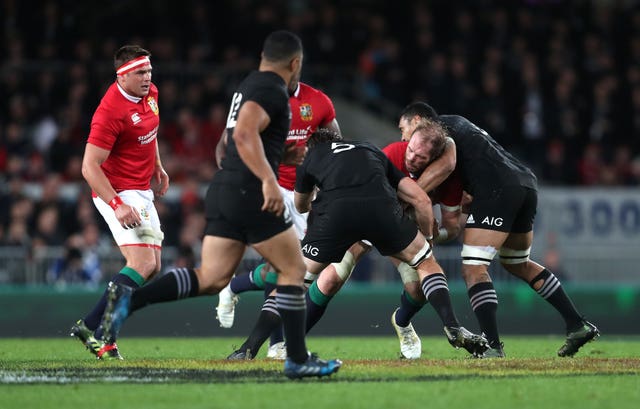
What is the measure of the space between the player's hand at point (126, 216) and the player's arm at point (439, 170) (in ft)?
7.84

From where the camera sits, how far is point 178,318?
52.0 feet

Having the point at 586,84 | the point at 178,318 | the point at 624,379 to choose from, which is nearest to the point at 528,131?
the point at 586,84

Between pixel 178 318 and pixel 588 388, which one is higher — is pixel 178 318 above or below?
below

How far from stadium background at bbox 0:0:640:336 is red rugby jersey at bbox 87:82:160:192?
18.7 feet

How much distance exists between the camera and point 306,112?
36.1 feet

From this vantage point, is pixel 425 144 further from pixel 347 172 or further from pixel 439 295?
pixel 439 295

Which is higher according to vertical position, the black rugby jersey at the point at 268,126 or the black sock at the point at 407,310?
the black rugby jersey at the point at 268,126

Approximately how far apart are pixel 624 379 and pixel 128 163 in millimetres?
4495

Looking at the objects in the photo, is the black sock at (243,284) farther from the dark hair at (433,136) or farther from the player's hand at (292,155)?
the dark hair at (433,136)

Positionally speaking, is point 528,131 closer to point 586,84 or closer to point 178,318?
point 586,84

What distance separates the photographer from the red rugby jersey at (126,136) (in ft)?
32.2

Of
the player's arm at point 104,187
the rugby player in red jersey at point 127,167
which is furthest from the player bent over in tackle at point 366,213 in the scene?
the player's arm at point 104,187

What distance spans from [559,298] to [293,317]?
332 centimetres

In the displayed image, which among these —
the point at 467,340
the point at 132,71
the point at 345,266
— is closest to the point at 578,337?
the point at 467,340
